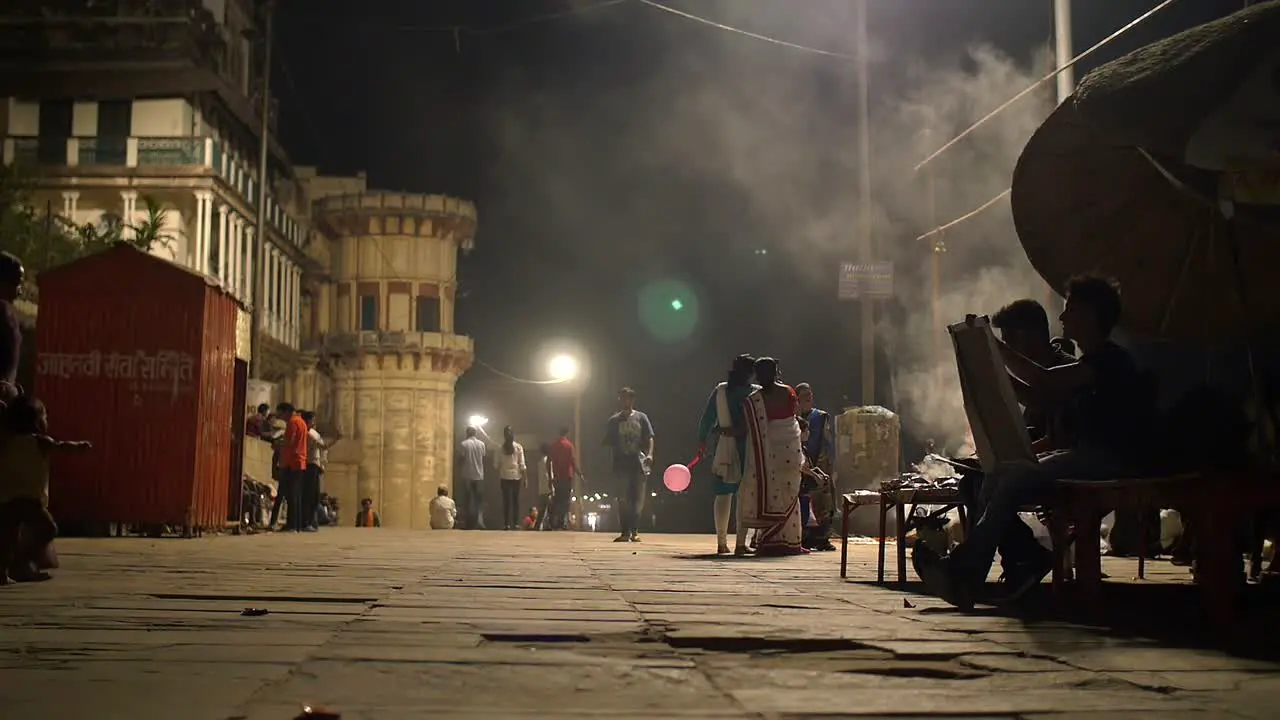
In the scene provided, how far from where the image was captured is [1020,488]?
16.4 ft

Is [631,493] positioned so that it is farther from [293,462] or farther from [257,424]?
[257,424]

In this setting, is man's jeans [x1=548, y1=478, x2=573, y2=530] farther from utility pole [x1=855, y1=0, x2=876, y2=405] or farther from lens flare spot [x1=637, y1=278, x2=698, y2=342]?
lens flare spot [x1=637, y1=278, x2=698, y2=342]

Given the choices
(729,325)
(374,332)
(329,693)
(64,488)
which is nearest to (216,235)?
(374,332)

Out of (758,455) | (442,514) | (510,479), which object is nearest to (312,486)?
(510,479)

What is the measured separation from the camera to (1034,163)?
6555 millimetres

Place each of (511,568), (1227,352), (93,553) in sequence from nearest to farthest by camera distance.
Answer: (511,568)
(1227,352)
(93,553)

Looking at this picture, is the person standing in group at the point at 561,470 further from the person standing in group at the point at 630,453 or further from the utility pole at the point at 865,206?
the utility pole at the point at 865,206

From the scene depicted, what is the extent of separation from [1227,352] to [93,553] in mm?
8848

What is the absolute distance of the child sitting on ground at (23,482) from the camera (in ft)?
19.7

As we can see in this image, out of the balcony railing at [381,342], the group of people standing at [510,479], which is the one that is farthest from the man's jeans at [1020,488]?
the balcony railing at [381,342]

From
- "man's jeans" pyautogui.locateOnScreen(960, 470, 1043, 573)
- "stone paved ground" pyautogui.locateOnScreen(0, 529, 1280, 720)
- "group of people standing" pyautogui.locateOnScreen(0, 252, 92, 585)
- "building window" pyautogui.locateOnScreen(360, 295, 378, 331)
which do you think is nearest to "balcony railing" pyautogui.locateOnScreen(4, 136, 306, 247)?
"building window" pyautogui.locateOnScreen(360, 295, 378, 331)

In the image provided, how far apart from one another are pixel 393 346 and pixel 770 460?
1224 inches

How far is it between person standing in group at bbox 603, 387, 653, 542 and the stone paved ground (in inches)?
349

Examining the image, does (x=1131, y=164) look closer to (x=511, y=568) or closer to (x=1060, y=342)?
(x=1060, y=342)
